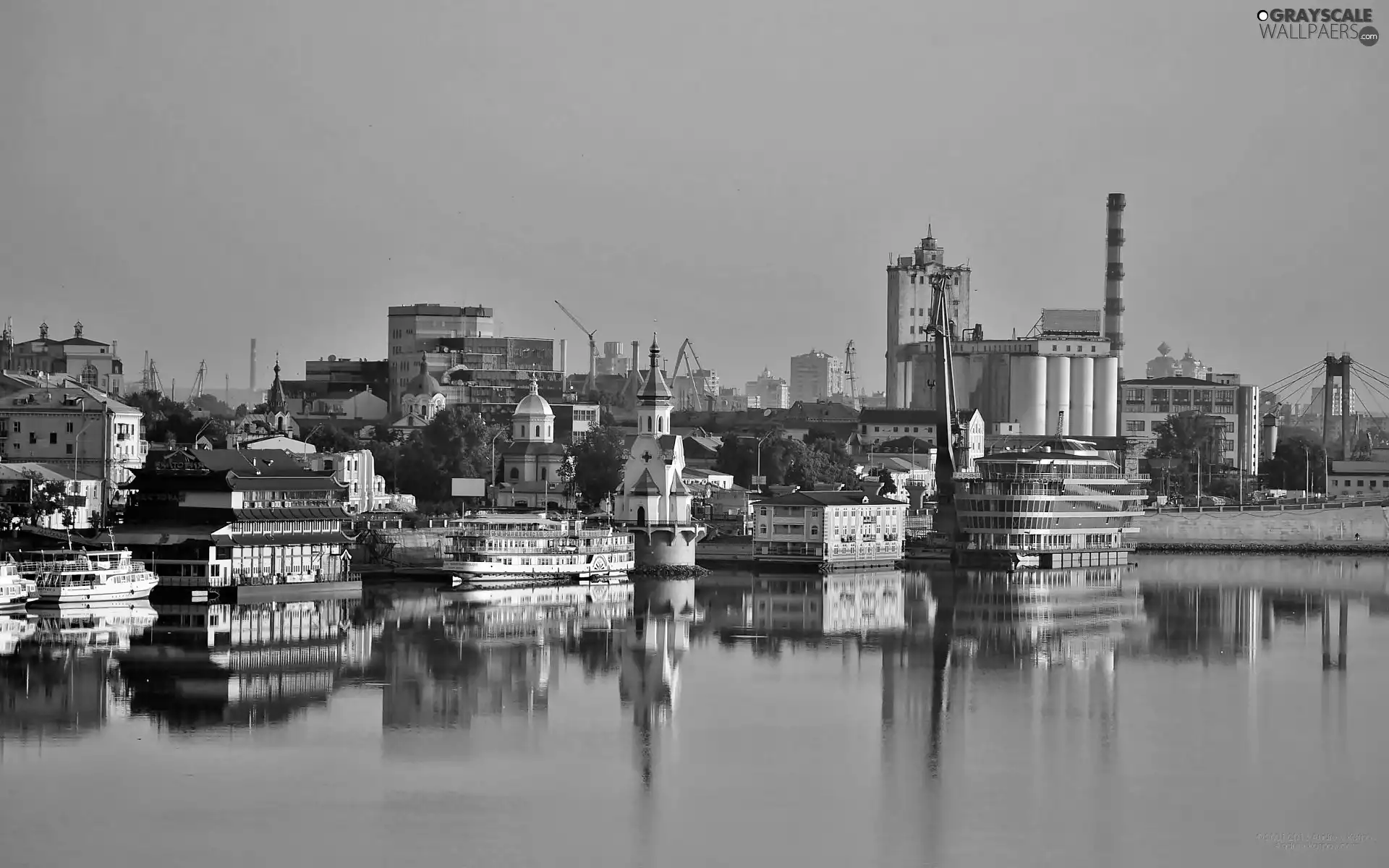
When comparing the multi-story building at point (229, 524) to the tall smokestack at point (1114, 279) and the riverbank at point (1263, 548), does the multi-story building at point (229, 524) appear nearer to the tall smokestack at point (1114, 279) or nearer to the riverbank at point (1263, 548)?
the riverbank at point (1263, 548)

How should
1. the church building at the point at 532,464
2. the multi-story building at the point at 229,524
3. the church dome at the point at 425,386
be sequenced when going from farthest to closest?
1. the church dome at the point at 425,386
2. the church building at the point at 532,464
3. the multi-story building at the point at 229,524

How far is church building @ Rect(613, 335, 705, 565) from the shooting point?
50.2 m

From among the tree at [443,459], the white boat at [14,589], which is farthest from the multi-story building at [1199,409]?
the white boat at [14,589]

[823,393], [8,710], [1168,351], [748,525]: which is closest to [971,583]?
[748,525]

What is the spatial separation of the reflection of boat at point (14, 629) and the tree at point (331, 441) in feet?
91.4

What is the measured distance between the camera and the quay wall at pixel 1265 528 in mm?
65375

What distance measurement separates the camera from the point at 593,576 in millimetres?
47469

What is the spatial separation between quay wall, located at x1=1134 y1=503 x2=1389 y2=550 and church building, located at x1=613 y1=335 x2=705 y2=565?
61.9 ft

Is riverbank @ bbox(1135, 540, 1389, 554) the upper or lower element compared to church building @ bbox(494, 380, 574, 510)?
lower

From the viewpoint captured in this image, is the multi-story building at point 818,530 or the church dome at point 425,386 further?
the church dome at point 425,386

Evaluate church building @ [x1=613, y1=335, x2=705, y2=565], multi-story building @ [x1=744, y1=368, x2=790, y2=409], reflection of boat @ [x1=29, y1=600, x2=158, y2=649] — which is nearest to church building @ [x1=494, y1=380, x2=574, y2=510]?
church building @ [x1=613, y1=335, x2=705, y2=565]

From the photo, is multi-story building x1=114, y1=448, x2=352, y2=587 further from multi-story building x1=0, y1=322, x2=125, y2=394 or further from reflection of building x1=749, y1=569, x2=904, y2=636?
multi-story building x1=0, y1=322, x2=125, y2=394

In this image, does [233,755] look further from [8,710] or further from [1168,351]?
[1168,351]

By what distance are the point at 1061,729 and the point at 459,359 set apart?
201 feet
